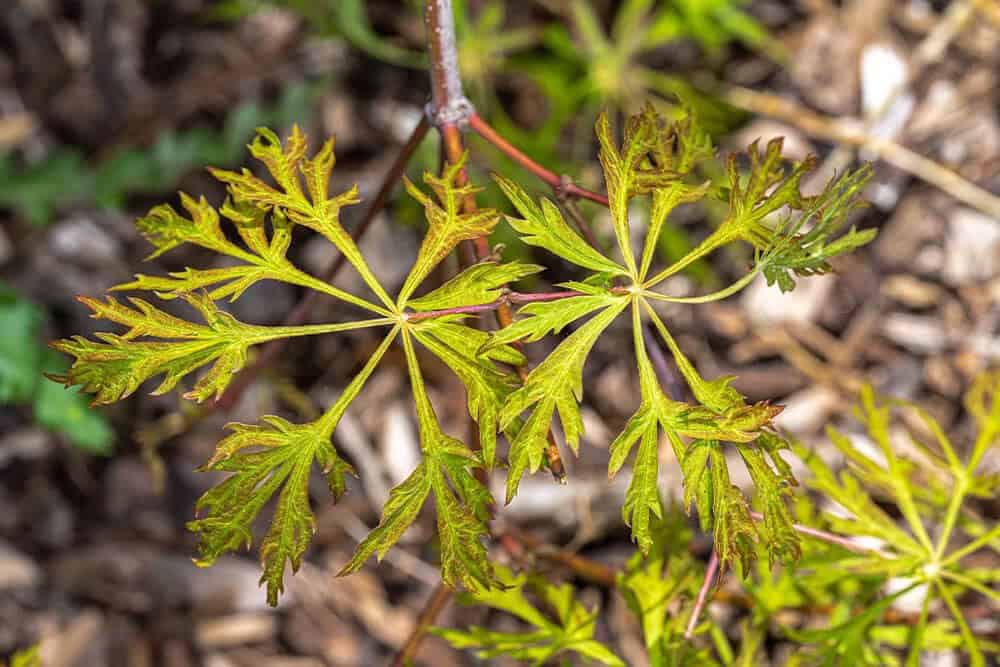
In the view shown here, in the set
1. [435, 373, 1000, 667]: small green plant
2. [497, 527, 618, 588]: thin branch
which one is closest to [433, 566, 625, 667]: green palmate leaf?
[435, 373, 1000, 667]: small green plant

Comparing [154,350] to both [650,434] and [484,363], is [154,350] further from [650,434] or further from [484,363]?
[650,434]

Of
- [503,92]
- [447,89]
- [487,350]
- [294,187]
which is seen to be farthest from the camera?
[503,92]

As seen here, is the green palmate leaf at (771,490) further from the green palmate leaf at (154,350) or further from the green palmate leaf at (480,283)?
the green palmate leaf at (154,350)

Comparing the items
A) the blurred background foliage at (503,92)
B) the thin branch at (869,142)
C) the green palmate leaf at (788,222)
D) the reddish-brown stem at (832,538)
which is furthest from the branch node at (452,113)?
the thin branch at (869,142)

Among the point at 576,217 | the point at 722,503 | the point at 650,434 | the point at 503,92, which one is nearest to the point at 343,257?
the point at 576,217

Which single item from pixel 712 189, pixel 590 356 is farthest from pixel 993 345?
pixel 712 189

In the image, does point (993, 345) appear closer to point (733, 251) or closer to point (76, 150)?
point (733, 251)
